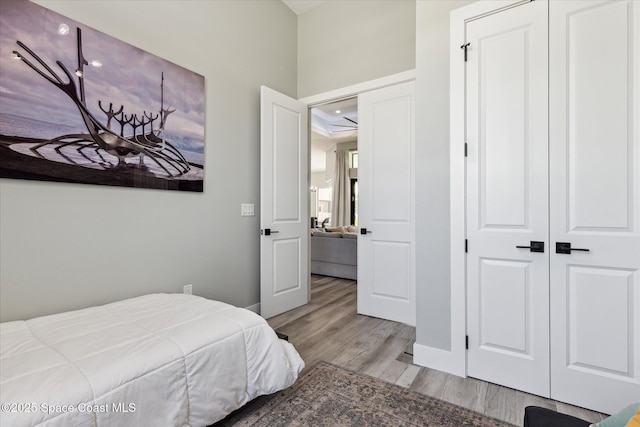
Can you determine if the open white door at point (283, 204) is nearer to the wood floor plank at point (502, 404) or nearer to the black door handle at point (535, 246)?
the wood floor plank at point (502, 404)

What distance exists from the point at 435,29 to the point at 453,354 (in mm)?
2265

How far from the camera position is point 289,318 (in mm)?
3174

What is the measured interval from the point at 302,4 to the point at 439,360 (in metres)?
3.94

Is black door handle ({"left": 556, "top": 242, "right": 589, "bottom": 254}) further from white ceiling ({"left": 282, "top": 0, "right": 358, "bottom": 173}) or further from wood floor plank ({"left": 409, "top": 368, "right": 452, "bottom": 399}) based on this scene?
white ceiling ({"left": 282, "top": 0, "right": 358, "bottom": 173})

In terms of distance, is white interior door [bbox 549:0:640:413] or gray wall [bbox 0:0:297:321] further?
gray wall [bbox 0:0:297:321]

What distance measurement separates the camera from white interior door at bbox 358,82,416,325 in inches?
120

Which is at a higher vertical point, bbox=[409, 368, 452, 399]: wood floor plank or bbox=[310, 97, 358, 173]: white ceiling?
bbox=[310, 97, 358, 173]: white ceiling

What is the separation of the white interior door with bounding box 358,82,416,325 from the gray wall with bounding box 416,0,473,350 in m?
0.81

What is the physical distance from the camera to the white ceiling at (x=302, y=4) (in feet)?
11.7

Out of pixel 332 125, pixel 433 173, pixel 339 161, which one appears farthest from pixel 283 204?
pixel 339 161

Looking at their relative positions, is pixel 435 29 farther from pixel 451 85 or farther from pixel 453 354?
pixel 453 354

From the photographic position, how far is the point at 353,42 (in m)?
3.36

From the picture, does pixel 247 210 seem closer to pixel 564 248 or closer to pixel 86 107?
pixel 86 107

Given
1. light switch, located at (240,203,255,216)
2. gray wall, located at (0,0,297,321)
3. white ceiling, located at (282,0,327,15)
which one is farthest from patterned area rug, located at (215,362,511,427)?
white ceiling, located at (282,0,327,15)
